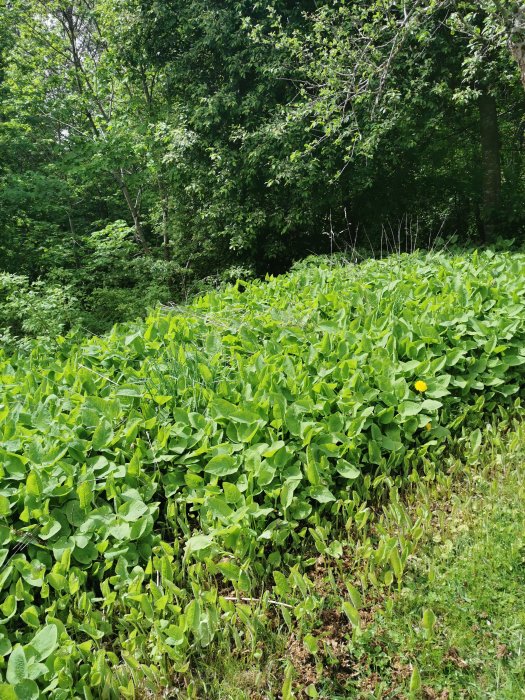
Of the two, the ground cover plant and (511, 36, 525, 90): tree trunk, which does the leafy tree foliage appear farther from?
the ground cover plant

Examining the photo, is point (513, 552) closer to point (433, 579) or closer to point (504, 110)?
point (433, 579)

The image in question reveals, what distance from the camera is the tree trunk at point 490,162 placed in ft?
31.3

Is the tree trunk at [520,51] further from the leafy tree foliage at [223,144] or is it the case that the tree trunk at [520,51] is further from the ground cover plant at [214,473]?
the ground cover plant at [214,473]

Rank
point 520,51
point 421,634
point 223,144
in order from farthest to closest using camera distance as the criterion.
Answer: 1. point 223,144
2. point 520,51
3. point 421,634

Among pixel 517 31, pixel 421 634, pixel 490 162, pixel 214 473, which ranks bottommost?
pixel 421 634

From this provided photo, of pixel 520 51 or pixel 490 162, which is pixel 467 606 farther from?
pixel 490 162

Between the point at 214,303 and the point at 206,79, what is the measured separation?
7.10m

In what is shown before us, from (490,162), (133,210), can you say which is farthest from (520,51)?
(133,210)

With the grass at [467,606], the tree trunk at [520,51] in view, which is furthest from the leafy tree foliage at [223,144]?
the grass at [467,606]

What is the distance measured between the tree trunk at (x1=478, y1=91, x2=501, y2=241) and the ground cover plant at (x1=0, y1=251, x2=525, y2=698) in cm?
685

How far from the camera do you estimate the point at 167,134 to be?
367 inches

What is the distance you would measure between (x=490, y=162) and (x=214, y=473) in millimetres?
9797

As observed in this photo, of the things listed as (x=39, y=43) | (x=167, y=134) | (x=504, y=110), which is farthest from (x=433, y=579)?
(x=39, y=43)

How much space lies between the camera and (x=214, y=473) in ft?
7.41
